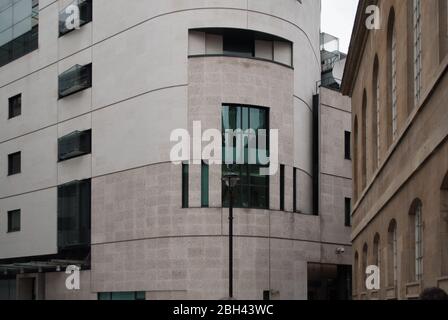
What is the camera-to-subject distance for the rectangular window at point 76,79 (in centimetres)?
4109

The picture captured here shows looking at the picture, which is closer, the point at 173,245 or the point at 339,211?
the point at 173,245

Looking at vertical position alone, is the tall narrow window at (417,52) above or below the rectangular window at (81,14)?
below

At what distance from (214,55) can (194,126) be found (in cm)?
361

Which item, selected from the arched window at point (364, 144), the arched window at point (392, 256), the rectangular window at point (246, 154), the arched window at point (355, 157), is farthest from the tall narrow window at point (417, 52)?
the rectangular window at point (246, 154)

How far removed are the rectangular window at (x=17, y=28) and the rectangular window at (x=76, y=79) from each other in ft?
17.1

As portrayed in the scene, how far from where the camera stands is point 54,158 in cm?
4322

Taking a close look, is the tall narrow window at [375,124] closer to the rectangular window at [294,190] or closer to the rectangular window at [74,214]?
the rectangular window at [294,190]

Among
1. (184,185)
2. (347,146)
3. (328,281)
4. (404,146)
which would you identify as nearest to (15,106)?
(184,185)

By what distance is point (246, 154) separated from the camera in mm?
35906

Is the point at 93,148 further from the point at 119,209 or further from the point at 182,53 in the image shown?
the point at 182,53

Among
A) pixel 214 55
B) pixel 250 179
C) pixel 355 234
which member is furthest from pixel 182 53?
pixel 355 234

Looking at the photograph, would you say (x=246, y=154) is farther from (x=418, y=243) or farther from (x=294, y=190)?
(x=418, y=243)
